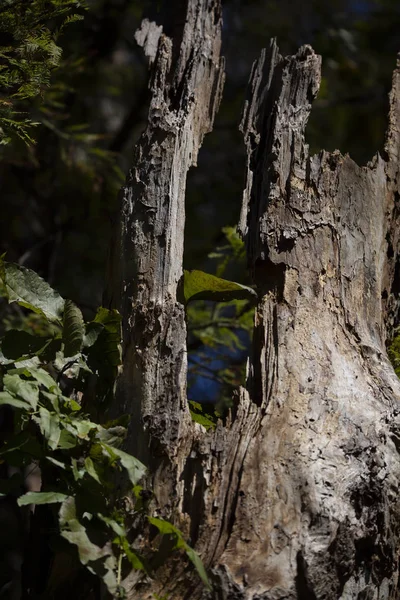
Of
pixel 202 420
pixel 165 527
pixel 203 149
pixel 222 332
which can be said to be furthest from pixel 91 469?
pixel 203 149

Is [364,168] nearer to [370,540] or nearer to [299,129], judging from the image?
[299,129]

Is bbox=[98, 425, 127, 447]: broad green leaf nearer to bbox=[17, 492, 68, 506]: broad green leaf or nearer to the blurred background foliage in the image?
bbox=[17, 492, 68, 506]: broad green leaf

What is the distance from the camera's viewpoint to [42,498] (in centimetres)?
196

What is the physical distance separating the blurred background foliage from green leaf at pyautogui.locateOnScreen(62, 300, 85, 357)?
1.77m

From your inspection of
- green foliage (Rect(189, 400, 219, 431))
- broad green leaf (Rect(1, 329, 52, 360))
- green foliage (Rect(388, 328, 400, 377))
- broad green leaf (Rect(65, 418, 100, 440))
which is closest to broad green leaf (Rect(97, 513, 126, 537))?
broad green leaf (Rect(65, 418, 100, 440))

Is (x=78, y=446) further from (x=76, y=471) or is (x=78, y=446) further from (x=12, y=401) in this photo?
(x=12, y=401)

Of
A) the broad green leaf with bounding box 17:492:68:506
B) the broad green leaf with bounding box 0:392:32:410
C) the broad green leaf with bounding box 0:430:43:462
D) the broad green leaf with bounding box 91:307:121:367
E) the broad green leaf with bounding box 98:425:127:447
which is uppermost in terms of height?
the broad green leaf with bounding box 91:307:121:367

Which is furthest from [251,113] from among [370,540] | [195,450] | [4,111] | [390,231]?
[370,540]

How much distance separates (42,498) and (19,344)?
1.68 ft

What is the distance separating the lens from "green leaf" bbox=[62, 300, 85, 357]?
2.25m

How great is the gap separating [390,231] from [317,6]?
361 centimetres

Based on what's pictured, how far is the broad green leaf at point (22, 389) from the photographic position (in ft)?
6.41

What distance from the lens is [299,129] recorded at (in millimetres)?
2648

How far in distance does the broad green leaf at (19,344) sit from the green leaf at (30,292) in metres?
0.09
